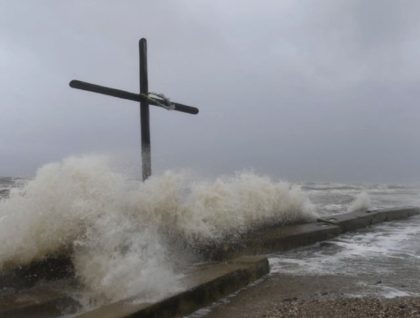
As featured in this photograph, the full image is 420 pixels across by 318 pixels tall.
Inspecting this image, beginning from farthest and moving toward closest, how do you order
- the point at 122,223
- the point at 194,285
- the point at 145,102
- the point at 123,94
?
the point at 145,102, the point at 123,94, the point at 122,223, the point at 194,285

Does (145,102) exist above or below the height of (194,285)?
above

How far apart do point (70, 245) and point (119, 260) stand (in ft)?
3.07

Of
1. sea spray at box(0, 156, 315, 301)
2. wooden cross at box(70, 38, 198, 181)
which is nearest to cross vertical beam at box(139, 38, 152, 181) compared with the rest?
wooden cross at box(70, 38, 198, 181)

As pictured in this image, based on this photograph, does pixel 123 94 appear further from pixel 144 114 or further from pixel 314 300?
pixel 314 300

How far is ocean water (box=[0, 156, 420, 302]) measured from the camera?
15.8 feet

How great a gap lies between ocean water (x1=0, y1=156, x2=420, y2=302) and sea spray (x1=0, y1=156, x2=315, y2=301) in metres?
0.01

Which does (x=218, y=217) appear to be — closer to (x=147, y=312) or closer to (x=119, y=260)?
(x=119, y=260)

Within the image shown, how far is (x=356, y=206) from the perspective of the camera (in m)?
12.3

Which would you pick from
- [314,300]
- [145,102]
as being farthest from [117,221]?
[314,300]

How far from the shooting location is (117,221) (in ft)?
19.0

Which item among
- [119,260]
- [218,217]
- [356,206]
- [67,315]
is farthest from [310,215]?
[67,315]

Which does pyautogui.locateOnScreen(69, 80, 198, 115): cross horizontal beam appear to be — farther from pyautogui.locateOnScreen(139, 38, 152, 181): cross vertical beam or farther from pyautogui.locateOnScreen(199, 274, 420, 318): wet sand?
pyautogui.locateOnScreen(199, 274, 420, 318): wet sand

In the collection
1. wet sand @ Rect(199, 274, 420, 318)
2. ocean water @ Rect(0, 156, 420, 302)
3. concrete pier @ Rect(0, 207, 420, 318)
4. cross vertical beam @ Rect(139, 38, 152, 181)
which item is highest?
cross vertical beam @ Rect(139, 38, 152, 181)

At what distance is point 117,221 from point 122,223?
0.08 metres
